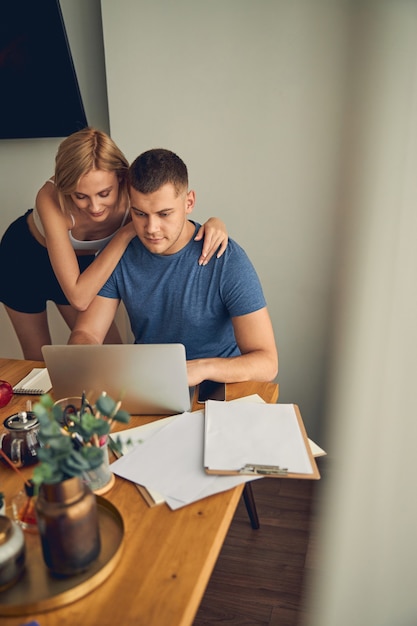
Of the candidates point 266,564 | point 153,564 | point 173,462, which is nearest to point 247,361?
point 173,462

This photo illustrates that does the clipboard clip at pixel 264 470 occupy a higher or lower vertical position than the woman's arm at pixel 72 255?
lower

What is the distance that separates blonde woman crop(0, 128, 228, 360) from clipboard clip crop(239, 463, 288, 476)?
2.53 ft

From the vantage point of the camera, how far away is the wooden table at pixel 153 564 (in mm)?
712

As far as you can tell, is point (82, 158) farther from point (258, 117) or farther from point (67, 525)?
point (67, 525)

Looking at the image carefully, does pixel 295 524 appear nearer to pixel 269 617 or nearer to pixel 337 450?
pixel 269 617

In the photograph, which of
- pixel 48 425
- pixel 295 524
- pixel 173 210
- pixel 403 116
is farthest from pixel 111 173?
pixel 295 524

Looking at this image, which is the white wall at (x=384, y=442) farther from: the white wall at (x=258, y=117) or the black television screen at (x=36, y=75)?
the black television screen at (x=36, y=75)

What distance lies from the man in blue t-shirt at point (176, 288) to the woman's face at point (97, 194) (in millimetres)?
127

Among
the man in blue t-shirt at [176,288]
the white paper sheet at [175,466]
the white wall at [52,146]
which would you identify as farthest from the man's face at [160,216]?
the white wall at [52,146]

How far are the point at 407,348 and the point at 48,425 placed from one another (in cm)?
59

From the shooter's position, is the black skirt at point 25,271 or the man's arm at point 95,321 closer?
the man's arm at point 95,321

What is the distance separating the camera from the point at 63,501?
0.74 metres

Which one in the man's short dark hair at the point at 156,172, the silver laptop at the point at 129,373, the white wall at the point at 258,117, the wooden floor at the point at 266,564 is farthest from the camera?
the white wall at the point at 258,117

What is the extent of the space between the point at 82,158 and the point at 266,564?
1448 mm
